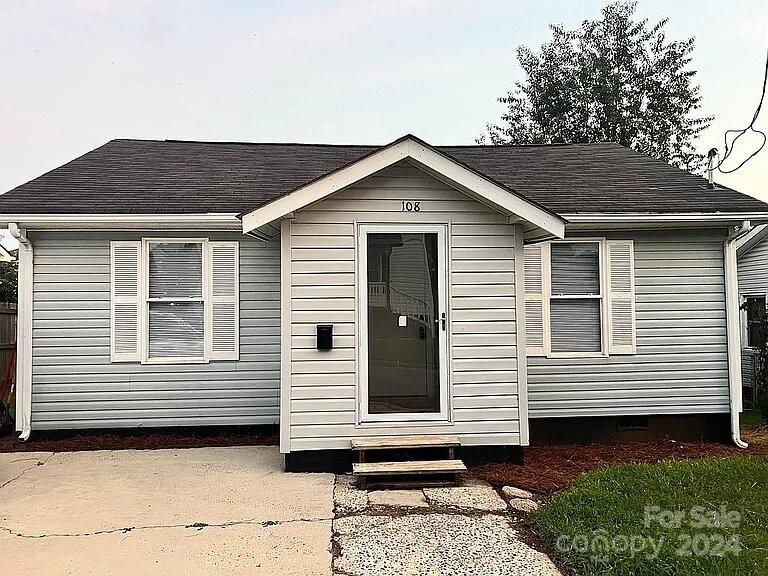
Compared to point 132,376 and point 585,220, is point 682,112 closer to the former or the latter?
point 585,220

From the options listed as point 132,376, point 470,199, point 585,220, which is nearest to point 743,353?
point 585,220

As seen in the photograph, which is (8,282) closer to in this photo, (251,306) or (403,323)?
(251,306)

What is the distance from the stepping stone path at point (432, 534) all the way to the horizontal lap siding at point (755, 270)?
992 cm

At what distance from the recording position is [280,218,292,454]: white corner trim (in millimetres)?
6098

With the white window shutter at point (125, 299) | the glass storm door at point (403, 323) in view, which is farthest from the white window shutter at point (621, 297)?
the white window shutter at point (125, 299)

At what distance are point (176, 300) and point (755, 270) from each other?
37.1 ft

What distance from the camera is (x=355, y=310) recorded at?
6.21 meters

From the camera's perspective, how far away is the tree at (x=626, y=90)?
25.4 meters

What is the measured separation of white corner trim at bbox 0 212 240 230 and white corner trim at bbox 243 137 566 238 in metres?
1.51

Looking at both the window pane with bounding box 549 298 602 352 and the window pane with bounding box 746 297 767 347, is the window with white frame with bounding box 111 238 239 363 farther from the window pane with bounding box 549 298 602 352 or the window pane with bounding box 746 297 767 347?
the window pane with bounding box 746 297 767 347

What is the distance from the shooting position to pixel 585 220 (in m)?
7.34

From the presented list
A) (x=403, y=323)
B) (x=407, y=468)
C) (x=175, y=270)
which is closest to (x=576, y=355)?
(x=403, y=323)

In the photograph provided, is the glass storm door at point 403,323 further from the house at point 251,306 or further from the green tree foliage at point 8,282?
the green tree foliage at point 8,282

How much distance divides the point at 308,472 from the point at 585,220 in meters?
3.97
